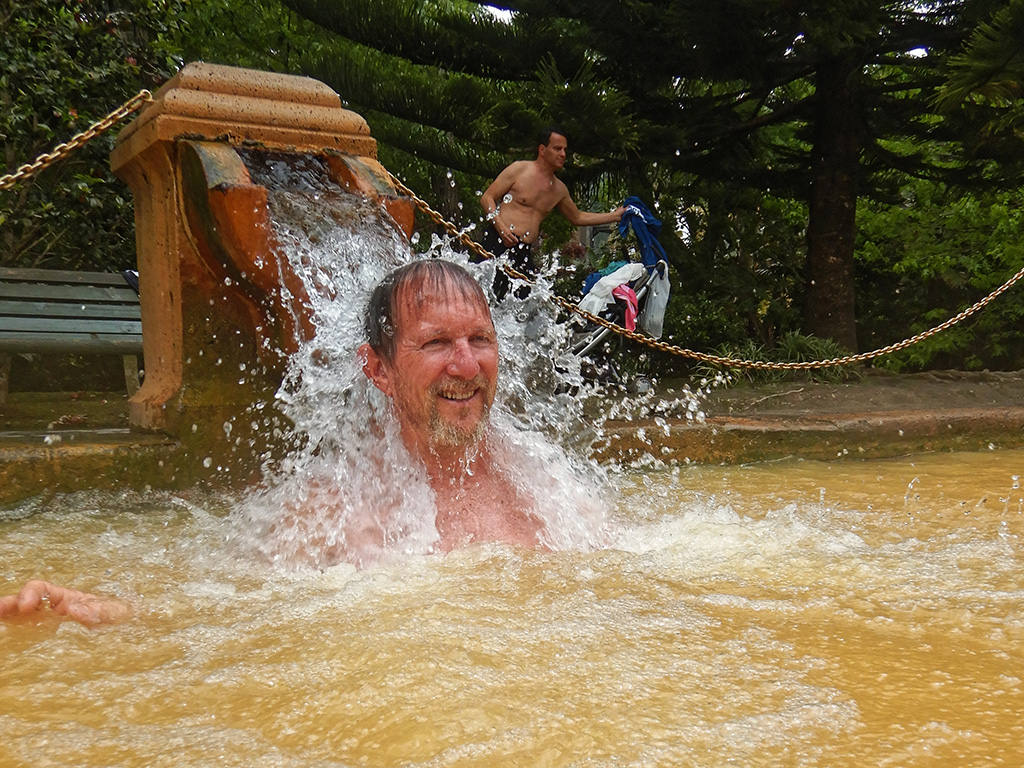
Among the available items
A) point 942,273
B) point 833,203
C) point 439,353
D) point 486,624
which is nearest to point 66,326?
point 439,353

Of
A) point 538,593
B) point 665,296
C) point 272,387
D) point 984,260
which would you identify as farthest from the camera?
point 984,260

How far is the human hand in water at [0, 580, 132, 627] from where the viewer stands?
7.00 ft

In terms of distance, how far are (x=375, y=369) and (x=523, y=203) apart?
16.8 ft

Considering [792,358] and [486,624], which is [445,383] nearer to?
[486,624]

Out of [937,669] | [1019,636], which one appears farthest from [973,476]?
[937,669]

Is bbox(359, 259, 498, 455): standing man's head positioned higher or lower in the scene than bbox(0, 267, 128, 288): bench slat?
lower

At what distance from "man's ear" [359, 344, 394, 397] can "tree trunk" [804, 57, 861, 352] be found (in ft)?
21.0

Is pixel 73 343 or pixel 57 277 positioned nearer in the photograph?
pixel 73 343

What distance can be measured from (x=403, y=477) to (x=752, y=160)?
7400 mm

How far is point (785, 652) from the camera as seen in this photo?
1.91 meters

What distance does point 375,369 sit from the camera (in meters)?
3.10

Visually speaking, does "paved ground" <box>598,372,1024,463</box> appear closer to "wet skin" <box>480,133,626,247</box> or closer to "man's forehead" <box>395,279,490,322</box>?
"man's forehead" <box>395,279,490,322</box>

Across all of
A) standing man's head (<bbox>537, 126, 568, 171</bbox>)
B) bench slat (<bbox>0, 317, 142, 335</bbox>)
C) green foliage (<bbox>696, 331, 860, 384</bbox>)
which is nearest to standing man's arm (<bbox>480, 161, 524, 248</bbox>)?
standing man's head (<bbox>537, 126, 568, 171</bbox>)

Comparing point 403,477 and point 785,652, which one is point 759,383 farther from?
point 785,652
